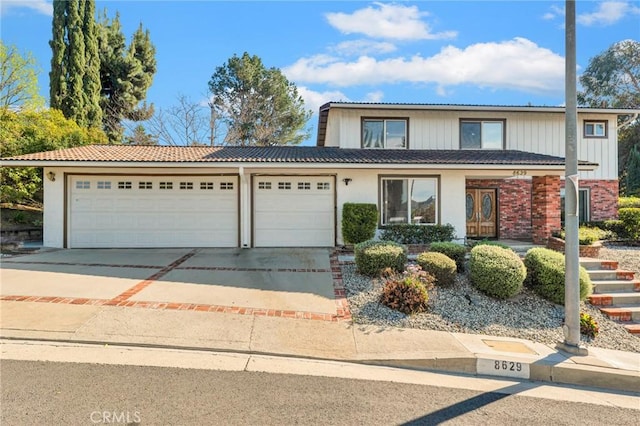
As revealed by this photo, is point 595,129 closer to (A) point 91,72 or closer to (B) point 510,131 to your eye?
(B) point 510,131

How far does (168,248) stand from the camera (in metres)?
11.6

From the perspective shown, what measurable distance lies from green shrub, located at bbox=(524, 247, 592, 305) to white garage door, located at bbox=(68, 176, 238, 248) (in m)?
8.28

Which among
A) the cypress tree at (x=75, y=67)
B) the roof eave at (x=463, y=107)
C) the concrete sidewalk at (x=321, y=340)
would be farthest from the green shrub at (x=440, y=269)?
the cypress tree at (x=75, y=67)

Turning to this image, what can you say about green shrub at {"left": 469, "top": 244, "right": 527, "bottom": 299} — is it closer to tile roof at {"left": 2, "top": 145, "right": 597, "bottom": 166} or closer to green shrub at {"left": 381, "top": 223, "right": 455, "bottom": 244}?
green shrub at {"left": 381, "top": 223, "right": 455, "bottom": 244}

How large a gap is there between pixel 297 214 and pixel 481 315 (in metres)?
6.72

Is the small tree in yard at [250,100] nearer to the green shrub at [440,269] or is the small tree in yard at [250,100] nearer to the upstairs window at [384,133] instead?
the upstairs window at [384,133]

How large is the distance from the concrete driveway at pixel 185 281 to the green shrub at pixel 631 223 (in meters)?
10.8

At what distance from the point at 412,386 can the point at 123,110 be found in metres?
26.6

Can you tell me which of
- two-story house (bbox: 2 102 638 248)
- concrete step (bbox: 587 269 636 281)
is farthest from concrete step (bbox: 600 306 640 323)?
two-story house (bbox: 2 102 638 248)

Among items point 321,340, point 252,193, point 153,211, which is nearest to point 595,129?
point 252,193

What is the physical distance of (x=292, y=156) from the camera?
474 inches

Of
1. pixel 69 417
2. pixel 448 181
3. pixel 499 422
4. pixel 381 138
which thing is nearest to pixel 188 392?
pixel 69 417

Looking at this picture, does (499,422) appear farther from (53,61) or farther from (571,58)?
(53,61)

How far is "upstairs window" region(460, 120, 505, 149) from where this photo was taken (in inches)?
549
